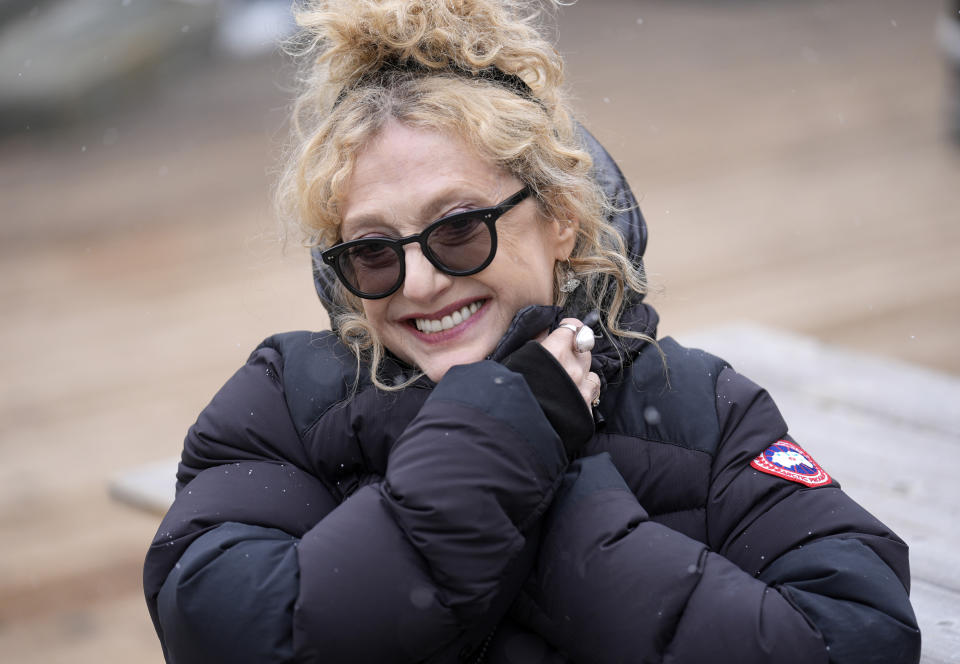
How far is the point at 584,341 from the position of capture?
72.6 inches

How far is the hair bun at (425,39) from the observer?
1884 millimetres

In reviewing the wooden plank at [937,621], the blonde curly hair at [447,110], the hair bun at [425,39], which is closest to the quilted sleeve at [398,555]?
the blonde curly hair at [447,110]

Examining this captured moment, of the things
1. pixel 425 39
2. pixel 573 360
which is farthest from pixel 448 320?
pixel 425 39

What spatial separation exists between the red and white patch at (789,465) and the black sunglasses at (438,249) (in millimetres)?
558

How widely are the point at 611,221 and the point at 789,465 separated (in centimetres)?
59

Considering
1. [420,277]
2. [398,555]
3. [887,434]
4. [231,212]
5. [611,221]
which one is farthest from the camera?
[231,212]

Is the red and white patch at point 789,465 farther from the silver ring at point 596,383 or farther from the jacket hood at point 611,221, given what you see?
the jacket hood at point 611,221

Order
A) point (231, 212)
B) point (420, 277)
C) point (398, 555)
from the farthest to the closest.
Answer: point (231, 212), point (420, 277), point (398, 555)

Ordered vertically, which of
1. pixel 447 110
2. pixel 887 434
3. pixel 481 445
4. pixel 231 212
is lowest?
pixel 231 212

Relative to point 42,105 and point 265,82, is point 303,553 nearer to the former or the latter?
point 42,105

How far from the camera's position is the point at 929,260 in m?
6.34

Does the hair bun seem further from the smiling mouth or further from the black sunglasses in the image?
the smiling mouth

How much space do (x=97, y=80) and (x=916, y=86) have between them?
7.74 m

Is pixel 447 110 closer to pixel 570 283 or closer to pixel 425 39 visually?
pixel 425 39
